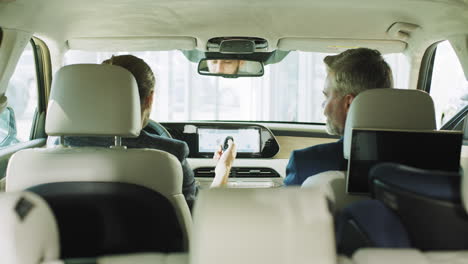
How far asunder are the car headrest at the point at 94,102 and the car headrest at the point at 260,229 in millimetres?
924

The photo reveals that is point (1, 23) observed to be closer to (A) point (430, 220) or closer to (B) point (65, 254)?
(B) point (65, 254)

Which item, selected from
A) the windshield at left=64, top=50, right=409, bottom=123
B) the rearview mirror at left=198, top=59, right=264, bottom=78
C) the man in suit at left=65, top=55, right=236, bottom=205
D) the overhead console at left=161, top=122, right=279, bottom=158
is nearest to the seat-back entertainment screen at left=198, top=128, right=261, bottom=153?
the overhead console at left=161, top=122, right=279, bottom=158

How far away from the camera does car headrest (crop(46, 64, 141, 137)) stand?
2127 mm

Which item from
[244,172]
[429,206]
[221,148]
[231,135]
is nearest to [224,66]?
[231,135]

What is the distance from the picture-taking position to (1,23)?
2.97 m

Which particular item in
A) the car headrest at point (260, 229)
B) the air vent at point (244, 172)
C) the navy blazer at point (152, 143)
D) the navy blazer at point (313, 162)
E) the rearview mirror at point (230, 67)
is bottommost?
the air vent at point (244, 172)

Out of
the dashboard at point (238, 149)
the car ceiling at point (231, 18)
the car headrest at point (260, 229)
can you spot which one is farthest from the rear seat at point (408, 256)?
the dashboard at point (238, 149)

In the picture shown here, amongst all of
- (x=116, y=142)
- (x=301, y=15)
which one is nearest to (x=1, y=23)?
(x=116, y=142)

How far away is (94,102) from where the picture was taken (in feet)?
6.98

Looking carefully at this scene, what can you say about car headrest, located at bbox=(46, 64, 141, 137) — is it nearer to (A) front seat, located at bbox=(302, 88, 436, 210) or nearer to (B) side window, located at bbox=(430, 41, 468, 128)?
(A) front seat, located at bbox=(302, 88, 436, 210)

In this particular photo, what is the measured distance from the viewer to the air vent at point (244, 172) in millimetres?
4605

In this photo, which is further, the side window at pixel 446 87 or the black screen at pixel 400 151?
the side window at pixel 446 87

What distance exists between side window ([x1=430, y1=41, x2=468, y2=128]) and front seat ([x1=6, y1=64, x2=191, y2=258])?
2778 millimetres

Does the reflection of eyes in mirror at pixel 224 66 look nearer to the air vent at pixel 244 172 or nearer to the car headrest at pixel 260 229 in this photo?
the air vent at pixel 244 172
